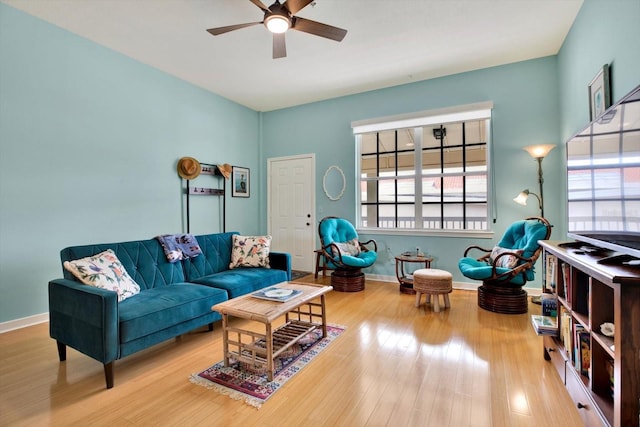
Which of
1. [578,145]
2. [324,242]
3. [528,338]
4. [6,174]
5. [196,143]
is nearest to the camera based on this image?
[578,145]

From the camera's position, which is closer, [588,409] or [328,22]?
[588,409]

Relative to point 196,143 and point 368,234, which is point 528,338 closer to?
point 368,234

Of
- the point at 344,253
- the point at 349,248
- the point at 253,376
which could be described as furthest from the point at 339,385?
the point at 349,248

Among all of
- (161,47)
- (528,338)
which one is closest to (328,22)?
(161,47)

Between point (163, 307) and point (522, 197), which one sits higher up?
point (522, 197)

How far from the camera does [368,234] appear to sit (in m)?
4.78

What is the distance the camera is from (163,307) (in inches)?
86.4

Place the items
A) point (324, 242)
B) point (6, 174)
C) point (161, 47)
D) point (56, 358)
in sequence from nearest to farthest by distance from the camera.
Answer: point (56, 358) < point (6, 174) < point (161, 47) < point (324, 242)

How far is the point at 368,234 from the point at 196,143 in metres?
2.98

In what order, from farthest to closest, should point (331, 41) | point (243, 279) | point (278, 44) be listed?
point (331, 41) → point (243, 279) → point (278, 44)

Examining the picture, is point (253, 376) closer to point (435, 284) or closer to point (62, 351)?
point (62, 351)

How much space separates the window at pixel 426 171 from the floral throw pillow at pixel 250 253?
1910 mm

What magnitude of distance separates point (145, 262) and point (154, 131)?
2.03 metres

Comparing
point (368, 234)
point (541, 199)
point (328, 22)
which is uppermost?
point (328, 22)
